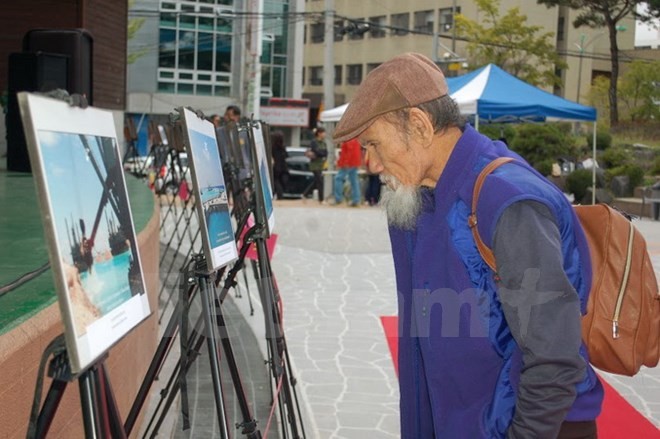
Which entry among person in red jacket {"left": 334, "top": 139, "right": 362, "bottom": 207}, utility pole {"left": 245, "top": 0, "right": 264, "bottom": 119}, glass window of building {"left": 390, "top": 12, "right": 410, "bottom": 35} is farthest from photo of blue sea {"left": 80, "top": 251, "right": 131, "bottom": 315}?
glass window of building {"left": 390, "top": 12, "right": 410, "bottom": 35}

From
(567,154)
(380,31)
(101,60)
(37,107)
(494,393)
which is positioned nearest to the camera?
(37,107)

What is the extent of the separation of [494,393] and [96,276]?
929 millimetres

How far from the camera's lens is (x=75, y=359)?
5.30 feet

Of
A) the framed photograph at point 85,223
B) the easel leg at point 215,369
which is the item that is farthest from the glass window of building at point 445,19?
the framed photograph at point 85,223

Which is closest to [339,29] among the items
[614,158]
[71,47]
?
[614,158]

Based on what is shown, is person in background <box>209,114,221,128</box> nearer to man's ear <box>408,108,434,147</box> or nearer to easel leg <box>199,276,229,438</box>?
easel leg <box>199,276,229,438</box>

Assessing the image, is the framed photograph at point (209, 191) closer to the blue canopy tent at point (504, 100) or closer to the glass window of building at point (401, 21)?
the blue canopy tent at point (504, 100)

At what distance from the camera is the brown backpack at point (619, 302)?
2.16 metres

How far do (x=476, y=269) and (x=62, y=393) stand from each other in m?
0.94

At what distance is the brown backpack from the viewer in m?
2.16

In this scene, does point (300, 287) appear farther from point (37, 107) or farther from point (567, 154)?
point (567, 154)

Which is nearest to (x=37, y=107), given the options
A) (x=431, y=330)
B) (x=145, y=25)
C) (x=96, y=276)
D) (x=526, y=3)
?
(x=96, y=276)

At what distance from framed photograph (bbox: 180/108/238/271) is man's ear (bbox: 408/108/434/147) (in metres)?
0.93

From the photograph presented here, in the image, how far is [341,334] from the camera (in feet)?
22.4
